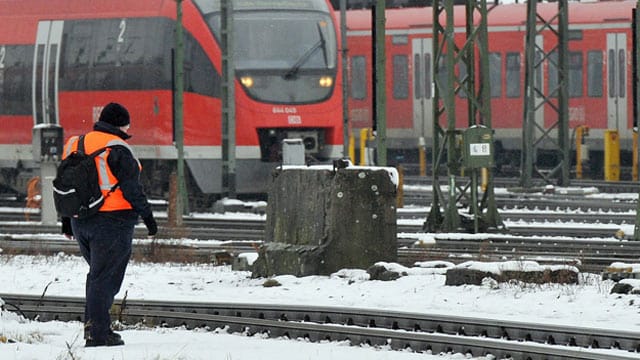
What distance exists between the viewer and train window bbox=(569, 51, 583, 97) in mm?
36312

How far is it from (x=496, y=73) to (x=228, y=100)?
12.6 m

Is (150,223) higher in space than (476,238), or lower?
higher

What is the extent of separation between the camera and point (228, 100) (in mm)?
26156

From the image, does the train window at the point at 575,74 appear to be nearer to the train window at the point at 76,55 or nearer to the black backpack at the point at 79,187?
→ the train window at the point at 76,55

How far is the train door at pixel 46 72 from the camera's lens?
2772cm

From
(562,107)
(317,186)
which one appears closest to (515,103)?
(562,107)

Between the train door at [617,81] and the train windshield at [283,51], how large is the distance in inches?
426

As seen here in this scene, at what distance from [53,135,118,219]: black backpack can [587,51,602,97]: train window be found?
26.9 m

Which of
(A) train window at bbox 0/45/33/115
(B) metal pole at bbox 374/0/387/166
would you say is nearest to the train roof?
(A) train window at bbox 0/45/33/115

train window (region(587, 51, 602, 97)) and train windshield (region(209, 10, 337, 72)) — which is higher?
train windshield (region(209, 10, 337, 72))

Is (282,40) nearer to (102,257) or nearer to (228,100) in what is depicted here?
(228,100)

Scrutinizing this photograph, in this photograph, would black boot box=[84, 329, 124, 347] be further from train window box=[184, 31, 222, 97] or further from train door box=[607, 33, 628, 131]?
train door box=[607, 33, 628, 131]

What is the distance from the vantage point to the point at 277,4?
26688 millimetres

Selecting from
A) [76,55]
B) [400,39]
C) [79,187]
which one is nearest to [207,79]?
[76,55]
